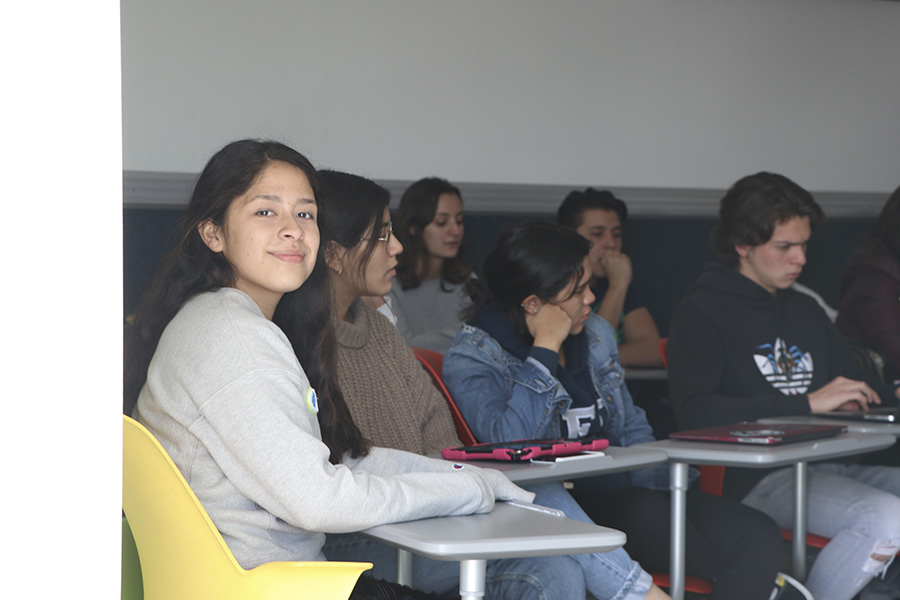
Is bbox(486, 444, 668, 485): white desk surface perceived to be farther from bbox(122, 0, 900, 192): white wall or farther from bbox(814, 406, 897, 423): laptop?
bbox(122, 0, 900, 192): white wall

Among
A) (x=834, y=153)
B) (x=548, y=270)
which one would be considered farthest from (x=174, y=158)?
(x=834, y=153)

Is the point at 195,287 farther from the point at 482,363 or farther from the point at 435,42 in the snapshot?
the point at 435,42

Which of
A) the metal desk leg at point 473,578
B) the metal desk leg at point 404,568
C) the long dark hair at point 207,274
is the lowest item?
the metal desk leg at point 404,568

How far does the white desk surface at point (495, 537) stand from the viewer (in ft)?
4.16

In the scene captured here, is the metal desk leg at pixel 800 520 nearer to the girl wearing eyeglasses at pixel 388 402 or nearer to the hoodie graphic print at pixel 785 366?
the hoodie graphic print at pixel 785 366

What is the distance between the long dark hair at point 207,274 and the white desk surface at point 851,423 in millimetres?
1399

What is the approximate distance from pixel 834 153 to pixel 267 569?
3965mm

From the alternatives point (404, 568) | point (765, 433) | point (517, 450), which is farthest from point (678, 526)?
point (404, 568)

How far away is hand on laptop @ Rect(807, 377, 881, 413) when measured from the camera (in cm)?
271

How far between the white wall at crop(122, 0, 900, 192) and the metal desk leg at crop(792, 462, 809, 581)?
1858 millimetres

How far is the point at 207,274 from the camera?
1.65m

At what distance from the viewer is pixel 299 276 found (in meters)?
1.64
